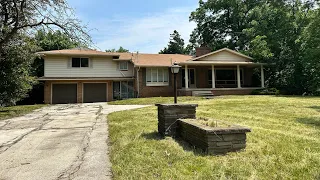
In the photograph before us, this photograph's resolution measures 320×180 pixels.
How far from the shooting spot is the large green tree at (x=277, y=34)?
2277 cm

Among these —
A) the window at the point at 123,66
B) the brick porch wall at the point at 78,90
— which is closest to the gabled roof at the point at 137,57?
the window at the point at 123,66

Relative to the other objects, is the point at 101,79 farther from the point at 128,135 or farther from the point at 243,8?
the point at 243,8

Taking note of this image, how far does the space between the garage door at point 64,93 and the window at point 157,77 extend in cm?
691

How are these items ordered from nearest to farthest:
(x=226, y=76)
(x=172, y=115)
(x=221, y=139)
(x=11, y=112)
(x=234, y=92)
Answer: (x=221, y=139) → (x=172, y=115) → (x=11, y=112) → (x=234, y=92) → (x=226, y=76)

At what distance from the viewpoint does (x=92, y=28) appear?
12.5 m

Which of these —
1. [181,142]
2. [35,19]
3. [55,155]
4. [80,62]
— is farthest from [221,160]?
[80,62]

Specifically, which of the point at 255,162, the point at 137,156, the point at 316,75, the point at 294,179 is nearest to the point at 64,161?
the point at 137,156

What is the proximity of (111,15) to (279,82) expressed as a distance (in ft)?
59.6

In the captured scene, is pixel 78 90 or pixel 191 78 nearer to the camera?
pixel 78 90

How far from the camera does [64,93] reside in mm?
23844

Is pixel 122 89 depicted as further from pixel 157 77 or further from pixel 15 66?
pixel 15 66

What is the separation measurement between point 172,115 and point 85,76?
1924 cm

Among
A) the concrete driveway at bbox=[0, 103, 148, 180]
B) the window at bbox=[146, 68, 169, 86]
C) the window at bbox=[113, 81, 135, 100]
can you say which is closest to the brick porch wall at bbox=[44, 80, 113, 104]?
the window at bbox=[113, 81, 135, 100]

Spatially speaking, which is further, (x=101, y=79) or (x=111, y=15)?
(x=101, y=79)
